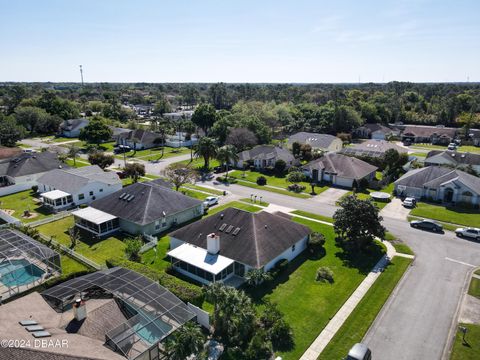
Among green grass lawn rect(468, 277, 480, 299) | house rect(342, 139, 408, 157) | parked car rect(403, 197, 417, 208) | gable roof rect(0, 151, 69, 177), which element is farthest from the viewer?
house rect(342, 139, 408, 157)

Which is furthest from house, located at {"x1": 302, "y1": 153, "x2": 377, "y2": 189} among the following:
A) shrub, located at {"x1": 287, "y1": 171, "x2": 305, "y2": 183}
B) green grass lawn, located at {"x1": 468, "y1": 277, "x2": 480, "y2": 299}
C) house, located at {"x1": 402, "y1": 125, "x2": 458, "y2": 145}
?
house, located at {"x1": 402, "y1": 125, "x2": 458, "y2": 145}

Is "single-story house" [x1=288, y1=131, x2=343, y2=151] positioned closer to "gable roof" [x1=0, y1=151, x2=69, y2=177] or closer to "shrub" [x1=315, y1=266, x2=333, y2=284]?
"gable roof" [x1=0, y1=151, x2=69, y2=177]

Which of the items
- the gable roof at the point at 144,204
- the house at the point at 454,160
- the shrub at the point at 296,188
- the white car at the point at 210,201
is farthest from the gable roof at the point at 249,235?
the house at the point at 454,160

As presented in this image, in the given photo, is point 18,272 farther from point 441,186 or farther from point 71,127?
point 71,127

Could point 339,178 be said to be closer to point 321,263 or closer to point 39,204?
point 321,263

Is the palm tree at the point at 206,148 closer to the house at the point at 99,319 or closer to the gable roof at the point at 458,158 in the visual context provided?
the house at the point at 99,319

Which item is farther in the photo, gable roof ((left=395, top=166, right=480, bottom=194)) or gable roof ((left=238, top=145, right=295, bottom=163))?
gable roof ((left=238, top=145, right=295, bottom=163))
